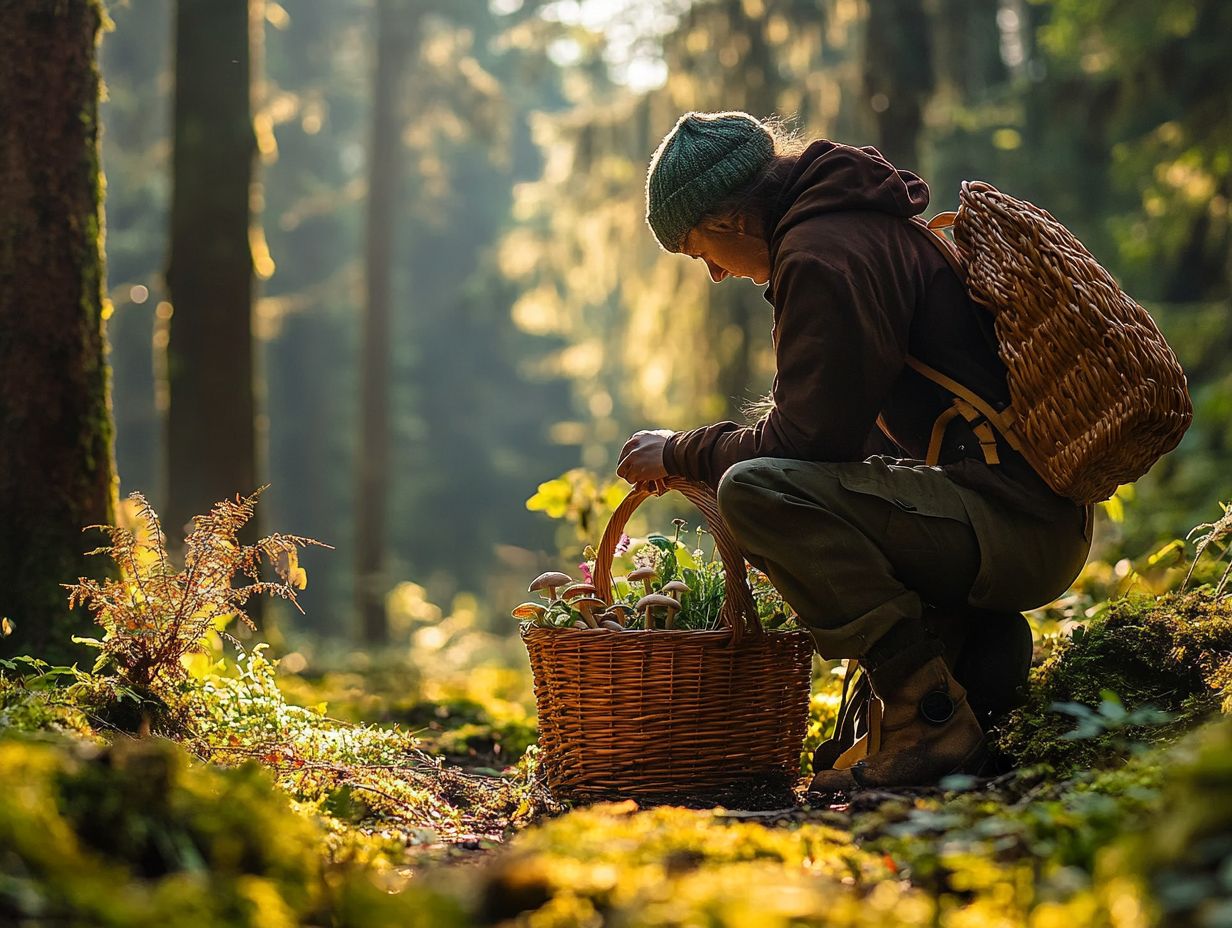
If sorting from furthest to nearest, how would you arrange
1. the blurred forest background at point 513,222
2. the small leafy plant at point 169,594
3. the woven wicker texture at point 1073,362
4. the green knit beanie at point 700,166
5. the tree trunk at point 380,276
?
the tree trunk at point 380,276 < the blurred forest background at point 513,222 < the green knit beanie at point 700,166 < the small leafy plant at point 169,594 < the woven wicker texture at point 1073,362

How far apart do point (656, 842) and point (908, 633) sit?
1369 millimetres

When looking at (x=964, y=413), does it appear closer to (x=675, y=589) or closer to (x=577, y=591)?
(x=675, y=589)

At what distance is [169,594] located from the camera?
3250mm

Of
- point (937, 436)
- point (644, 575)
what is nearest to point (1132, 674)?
point (937, 436)

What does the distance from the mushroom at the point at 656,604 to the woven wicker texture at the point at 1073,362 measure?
104 centimetres

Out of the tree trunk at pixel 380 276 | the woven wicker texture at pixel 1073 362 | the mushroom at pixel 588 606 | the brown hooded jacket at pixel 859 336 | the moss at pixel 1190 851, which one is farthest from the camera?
the tree trunk at pixel 380 276

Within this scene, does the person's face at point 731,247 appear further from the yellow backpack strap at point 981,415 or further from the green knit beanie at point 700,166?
the yellow backpack strap at point 981,415

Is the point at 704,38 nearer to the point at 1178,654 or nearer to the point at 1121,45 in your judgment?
the point at 1121,45

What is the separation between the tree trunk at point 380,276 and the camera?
17.9 metres

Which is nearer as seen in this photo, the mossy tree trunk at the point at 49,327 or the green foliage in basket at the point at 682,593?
the green foliage in basket at the point at 682,593

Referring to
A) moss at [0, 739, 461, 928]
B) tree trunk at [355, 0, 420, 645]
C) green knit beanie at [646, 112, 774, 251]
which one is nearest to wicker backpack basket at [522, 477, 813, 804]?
green knit beanie at [646, 112, 774, 251]

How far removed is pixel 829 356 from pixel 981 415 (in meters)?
0.48

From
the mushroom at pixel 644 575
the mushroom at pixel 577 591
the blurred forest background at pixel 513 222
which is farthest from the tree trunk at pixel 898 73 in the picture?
the mushroom at pixel 577 591

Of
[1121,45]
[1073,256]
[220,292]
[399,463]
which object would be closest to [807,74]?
[1121,45]
